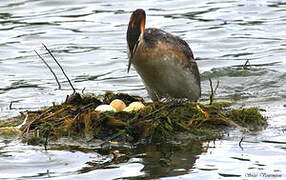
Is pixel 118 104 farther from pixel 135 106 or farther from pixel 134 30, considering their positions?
pixel 134 30

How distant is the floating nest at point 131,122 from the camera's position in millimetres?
11000

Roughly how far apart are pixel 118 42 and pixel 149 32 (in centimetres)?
834

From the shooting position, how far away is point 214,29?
841 inches

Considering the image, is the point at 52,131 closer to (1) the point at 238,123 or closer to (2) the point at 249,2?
(1) the point at 238,123

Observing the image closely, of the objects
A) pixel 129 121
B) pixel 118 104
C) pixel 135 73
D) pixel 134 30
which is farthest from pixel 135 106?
pixel 135 73

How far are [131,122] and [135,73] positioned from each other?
260 inches

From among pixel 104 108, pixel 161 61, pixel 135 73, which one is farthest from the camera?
pixel 135 73

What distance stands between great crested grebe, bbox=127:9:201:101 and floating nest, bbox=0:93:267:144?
545mm

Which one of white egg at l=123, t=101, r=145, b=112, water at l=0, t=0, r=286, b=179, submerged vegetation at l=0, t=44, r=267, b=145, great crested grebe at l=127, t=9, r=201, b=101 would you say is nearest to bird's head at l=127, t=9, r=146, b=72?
great crested grebe at l=127, t=9, r=201, b=101

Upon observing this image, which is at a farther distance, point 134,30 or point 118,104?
point 118,104

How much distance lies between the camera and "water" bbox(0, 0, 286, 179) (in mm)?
10078

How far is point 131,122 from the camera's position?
10961 millimetres

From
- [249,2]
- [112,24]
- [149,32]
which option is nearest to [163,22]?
[112,24]

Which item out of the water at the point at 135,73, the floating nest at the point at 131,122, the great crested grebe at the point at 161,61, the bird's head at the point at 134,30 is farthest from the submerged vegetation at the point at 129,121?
the bird's head at the point at 134,30
